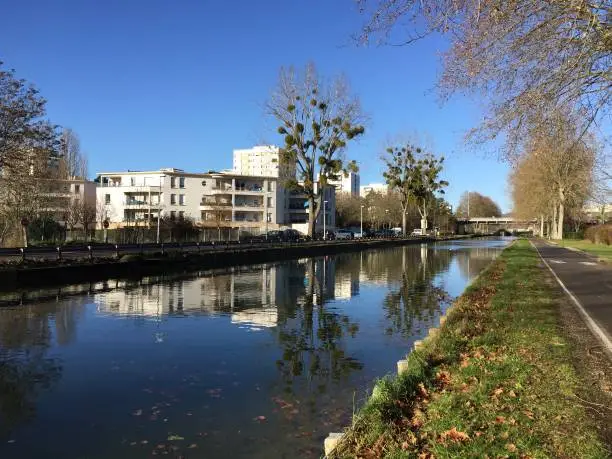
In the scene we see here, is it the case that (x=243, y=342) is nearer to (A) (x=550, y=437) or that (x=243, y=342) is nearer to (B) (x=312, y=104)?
(A) (x=550, y=437)

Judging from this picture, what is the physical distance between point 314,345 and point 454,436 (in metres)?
6.81

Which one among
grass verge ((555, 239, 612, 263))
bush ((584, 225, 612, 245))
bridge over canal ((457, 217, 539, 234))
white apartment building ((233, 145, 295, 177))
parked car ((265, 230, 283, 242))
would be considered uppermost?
white apartment building ((233, 145, 295, 177))

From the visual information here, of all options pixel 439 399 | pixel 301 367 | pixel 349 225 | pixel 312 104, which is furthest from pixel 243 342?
pixel 349 225

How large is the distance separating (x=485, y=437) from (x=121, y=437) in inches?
169

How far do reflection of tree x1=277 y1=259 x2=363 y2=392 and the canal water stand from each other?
35 millimetres

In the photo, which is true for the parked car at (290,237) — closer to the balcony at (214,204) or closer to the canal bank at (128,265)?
the canal bank at (128,265)

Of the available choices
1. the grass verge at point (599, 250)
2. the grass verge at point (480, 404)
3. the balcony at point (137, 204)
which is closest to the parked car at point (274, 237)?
the grass verge at point (599, 250)

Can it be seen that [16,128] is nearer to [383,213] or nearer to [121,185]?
[121,185]

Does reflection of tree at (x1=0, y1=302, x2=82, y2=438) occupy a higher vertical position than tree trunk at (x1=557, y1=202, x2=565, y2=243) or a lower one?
lower

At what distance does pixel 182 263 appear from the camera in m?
33.0

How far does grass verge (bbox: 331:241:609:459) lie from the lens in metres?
5.01

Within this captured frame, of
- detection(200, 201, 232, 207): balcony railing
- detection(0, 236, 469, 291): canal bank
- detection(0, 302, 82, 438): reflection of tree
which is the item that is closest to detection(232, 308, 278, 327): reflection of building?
detection(0, 302, 82, 438): reflection of tree

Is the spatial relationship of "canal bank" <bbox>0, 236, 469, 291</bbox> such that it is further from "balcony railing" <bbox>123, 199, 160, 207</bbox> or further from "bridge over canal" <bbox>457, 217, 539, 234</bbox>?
"bridge over canal" <bbox>457, 217, 539, 234</bbox>

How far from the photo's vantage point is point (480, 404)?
20.3 ft
